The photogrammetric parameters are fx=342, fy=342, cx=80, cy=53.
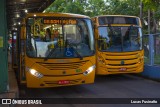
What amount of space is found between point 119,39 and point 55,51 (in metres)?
4.13

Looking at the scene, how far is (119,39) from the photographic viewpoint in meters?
14.4

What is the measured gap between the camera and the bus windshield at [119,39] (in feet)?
46.7

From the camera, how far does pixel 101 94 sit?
11266 mm

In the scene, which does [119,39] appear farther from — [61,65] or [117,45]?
[61,65]

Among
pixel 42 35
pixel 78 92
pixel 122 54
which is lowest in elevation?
pixel 78 92

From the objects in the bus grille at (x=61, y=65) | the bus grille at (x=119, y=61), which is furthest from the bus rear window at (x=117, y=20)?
the bus grille at (x=61, y=65)

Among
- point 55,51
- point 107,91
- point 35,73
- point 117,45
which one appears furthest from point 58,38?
point 117,45

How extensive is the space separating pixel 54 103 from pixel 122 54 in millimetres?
5080

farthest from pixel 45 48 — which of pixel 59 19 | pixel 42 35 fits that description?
pixel 59 19

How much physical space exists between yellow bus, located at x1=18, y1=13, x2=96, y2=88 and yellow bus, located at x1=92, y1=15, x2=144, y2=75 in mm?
2485

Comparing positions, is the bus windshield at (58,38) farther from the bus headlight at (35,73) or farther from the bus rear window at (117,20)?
the bus rear window at (117,20)

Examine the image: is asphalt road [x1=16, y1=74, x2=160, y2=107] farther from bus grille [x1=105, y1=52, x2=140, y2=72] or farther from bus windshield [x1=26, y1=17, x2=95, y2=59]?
bus windshield [x1=26, y1=17, x2=95, y2=59]

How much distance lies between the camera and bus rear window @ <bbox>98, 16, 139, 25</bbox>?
1429 centimetres

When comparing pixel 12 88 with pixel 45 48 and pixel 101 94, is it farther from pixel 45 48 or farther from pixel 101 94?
pixel 101 94
